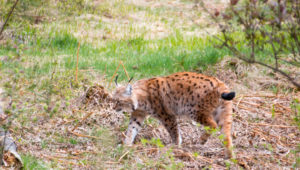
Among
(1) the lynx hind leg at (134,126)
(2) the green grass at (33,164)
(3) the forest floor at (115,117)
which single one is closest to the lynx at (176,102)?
(1) the lynx hind leg at (134,126)

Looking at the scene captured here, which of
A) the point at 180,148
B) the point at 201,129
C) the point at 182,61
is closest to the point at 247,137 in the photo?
the point at 201,129

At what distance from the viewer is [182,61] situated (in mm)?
9250

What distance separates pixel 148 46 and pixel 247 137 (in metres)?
5.23

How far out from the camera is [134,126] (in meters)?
6.44

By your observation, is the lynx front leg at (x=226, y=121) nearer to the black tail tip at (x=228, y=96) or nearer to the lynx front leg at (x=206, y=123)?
the lynx front leg at (x=206, y=123)

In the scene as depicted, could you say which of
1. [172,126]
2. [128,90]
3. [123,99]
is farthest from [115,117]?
[172,126]

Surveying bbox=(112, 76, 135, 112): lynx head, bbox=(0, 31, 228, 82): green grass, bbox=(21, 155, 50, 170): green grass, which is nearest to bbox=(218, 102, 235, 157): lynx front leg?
bbox=(112, 76, 135, 112): lynx head

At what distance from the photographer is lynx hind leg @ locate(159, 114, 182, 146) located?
6210 millimetres

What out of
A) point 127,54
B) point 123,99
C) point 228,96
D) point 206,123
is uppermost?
point 228,96

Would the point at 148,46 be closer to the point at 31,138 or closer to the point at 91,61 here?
the point at 91,61

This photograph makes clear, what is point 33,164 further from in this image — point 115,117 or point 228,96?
point 228,96

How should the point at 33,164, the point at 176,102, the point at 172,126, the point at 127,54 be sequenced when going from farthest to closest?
the point at 127,54 → the point at 176,102 → the point at 172,126 → the point at 33,164

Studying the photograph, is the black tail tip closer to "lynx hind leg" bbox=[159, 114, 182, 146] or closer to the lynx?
the lynx

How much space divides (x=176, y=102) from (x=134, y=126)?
67 centimetres
